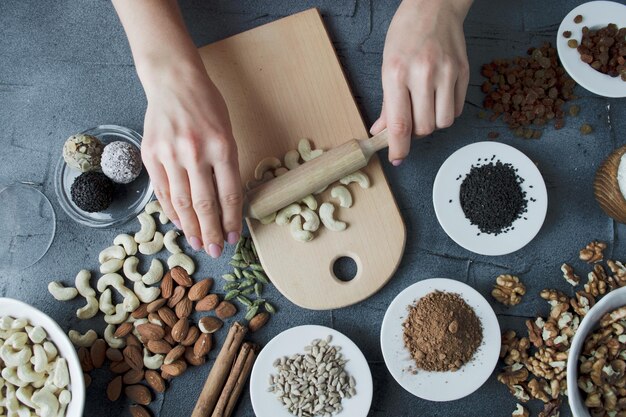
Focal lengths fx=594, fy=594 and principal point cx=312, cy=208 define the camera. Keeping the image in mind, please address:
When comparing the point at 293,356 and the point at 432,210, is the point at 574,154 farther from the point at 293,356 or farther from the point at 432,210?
the point at 293,356

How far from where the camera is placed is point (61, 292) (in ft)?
4.12

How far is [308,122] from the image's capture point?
1235 millimetres

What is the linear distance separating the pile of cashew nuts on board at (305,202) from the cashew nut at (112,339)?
0.40m

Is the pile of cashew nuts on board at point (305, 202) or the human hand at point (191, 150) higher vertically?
the human hand at point (191, 150)

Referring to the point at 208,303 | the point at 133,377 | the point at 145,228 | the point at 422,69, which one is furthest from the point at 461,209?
the point at 133,377

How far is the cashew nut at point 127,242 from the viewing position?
1.27 metres

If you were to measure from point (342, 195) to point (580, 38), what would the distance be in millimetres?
625

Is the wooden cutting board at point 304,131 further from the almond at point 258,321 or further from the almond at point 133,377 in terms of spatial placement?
the almond at point 133,377

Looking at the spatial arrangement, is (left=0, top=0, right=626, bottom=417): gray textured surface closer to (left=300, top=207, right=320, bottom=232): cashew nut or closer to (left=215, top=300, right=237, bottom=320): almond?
(left=215, top=300, right=237, bottom=320): almond

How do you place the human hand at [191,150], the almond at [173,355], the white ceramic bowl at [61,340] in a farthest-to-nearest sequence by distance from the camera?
1. the almond at [173,355]
2. the white ceramic bowl at [61,340]
3. the human hand at [191,150]

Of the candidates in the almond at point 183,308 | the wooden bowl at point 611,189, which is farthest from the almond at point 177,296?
the wooden bowl at point 611,189

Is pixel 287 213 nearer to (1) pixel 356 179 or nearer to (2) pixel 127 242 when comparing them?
(1) pixel 356 179

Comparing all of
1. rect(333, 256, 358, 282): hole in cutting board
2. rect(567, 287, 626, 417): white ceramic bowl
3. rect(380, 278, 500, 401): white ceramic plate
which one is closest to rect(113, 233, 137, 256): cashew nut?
rect(333, 256, 358, 282): hole in cutting board

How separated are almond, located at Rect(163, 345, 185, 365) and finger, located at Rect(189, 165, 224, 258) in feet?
0.89
